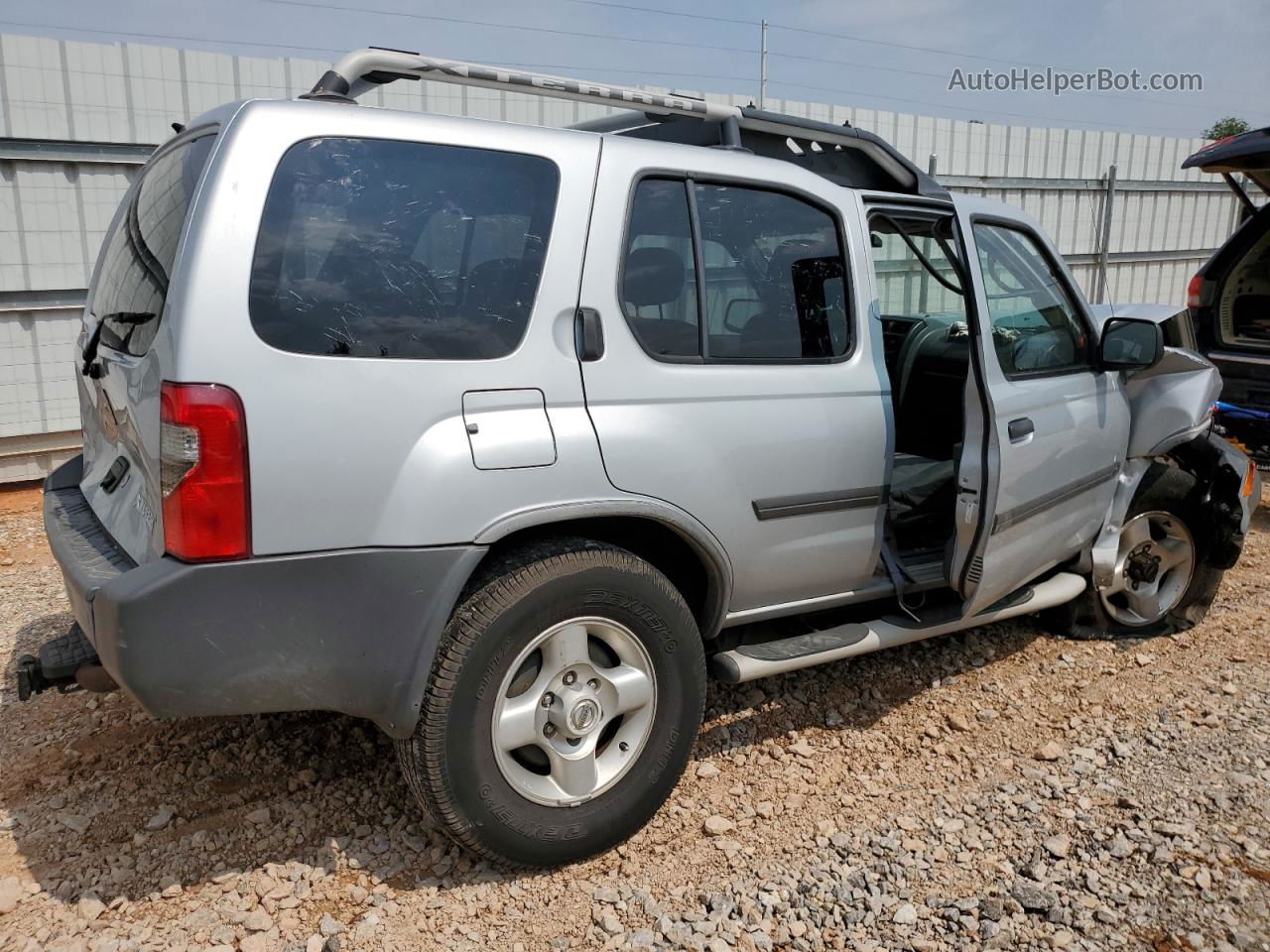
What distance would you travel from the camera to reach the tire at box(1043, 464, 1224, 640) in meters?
4.23

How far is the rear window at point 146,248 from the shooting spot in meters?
2.40

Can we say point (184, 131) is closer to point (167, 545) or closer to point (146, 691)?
point (167, 545)

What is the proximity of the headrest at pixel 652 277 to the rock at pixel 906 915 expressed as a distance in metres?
1.80

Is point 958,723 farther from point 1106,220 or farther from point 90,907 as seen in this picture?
point 1106,220

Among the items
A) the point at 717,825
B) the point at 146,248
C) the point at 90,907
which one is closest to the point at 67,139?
the point at 146,248

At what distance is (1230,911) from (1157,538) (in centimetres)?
221

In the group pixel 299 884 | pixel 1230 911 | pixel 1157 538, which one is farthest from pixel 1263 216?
pixel 299 884

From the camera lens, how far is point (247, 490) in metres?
2.22

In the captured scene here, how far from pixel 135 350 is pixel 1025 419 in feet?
9.39

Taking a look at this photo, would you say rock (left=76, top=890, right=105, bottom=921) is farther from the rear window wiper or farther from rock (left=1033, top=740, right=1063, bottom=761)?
rock (left=1033, top=740, right=1063, bottom=761)

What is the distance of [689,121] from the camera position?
3.53 metres

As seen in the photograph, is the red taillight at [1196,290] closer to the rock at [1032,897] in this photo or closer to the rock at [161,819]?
the rock at [1032,897]

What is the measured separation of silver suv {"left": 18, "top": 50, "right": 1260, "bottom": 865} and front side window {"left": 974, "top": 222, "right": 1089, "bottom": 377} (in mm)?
35

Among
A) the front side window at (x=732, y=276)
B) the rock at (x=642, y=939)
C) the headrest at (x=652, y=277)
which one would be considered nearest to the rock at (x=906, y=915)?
the rock at (x=642, y=939)
